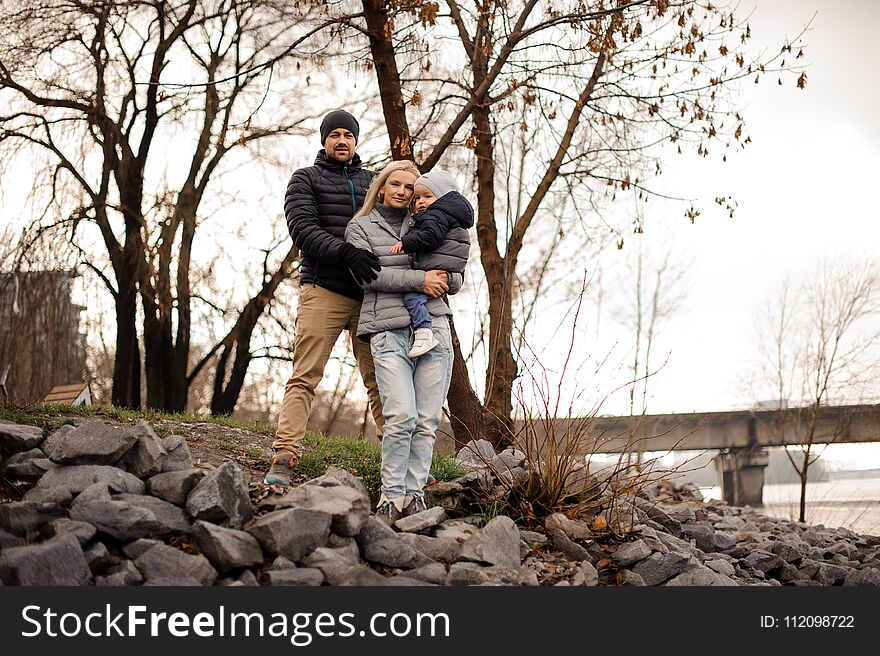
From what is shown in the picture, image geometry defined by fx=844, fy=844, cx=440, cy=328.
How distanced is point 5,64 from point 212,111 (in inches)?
99.7

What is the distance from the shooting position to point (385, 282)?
429 cm

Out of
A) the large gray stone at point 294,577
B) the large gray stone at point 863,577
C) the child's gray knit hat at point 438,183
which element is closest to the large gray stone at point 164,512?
the large gray stone at point 294,577

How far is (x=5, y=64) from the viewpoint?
10500 mm

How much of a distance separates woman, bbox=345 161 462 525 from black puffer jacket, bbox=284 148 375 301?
0.86 ft

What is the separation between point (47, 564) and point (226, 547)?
64 cm

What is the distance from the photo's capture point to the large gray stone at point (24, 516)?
3490mm

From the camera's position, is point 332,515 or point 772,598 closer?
point 332,515

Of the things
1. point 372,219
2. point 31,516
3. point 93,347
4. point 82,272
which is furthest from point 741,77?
point 93,347

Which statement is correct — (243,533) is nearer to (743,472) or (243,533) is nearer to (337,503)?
(337,503)

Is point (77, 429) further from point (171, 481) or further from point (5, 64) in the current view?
A: point (5, 64)

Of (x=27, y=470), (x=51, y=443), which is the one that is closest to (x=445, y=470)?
(x=51, y=443)

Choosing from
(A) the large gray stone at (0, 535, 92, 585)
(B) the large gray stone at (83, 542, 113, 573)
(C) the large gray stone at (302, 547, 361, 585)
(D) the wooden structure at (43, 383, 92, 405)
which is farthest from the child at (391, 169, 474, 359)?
(D) the wooden structure at (43, 383, 92, 405)

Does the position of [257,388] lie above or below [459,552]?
above

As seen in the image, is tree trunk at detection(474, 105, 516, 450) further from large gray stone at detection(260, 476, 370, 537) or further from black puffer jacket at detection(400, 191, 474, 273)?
large gray stone at detection(260, 476, 370, 537)
